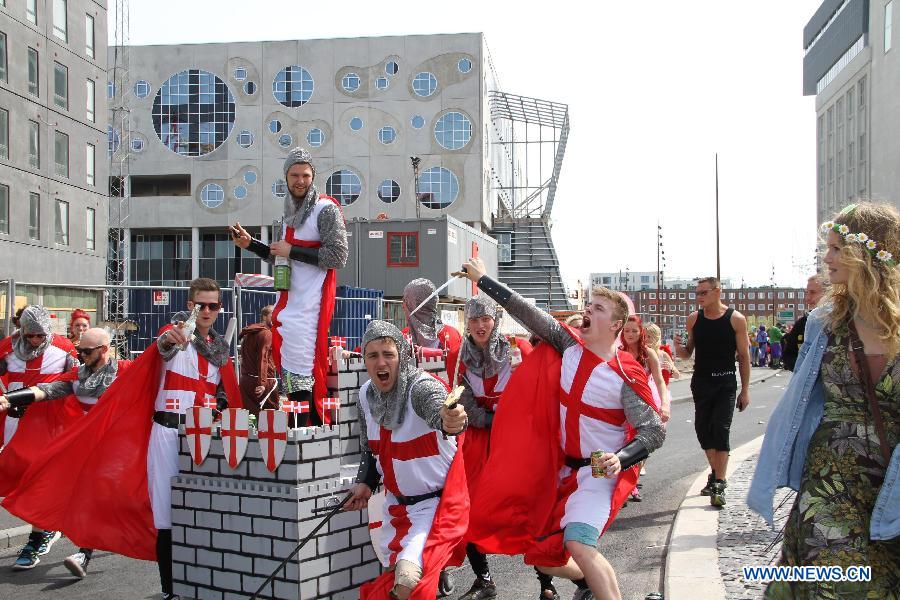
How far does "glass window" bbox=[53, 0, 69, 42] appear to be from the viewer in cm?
3288

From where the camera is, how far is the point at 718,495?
7.76 meters

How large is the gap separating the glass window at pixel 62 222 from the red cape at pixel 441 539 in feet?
105

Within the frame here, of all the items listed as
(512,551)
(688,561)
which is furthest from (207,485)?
(688,561)

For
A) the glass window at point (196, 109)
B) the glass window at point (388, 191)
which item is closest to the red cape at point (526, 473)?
the glass window at point (388, 191)

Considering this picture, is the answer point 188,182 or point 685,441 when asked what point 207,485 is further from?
point 188,182

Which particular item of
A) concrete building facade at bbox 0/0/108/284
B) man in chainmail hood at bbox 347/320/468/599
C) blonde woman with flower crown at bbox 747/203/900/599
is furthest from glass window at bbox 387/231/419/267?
blonde woman with flower crown at bbox 747/203/900/599

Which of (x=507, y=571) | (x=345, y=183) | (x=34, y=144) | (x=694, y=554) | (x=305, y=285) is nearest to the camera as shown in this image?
(x=305, y=285)

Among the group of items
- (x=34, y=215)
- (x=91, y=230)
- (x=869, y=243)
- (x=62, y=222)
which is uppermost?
(x=34, y=215)

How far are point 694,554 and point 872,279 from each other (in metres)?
3.39

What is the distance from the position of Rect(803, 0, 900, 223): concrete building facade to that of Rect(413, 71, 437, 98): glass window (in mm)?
29632

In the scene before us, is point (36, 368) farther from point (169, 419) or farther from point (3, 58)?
point (3, 58)

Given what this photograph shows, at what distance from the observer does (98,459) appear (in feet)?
18.9

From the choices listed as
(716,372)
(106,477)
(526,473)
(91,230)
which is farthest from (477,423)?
(91,230)

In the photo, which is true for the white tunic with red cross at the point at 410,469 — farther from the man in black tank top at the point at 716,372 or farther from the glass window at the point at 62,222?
the glass window at the point at 62,222
